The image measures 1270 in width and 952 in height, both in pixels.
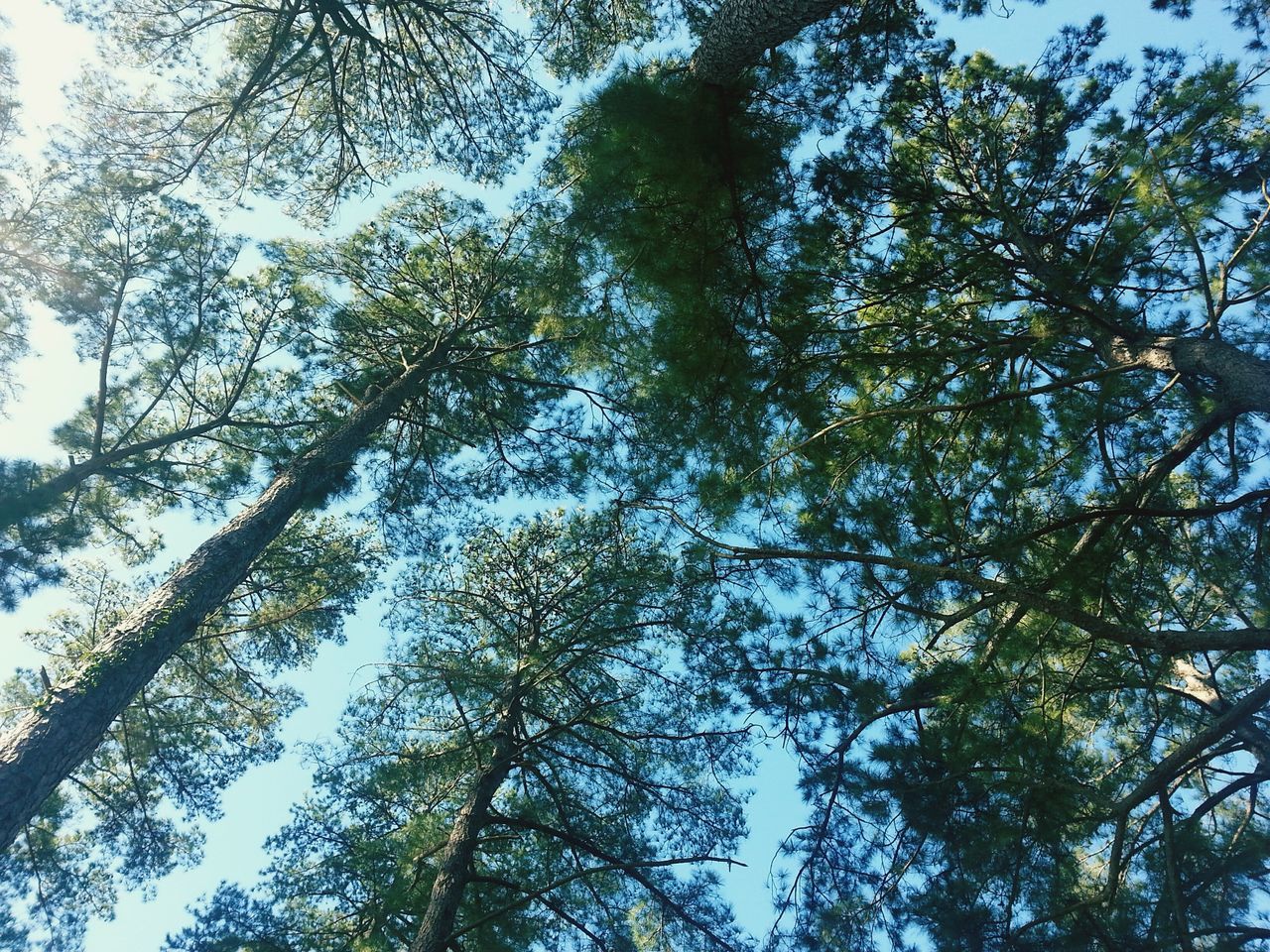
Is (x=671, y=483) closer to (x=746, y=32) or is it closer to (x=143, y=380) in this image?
(x=746, y=32)

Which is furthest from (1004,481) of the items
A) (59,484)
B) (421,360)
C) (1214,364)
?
(59,484)

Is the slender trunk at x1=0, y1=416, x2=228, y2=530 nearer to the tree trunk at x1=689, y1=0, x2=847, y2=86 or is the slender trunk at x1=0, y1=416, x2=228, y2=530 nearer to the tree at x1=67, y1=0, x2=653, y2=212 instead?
the tree at x1=67, y1=0, x2=653, y2=212

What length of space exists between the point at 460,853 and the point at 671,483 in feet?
10.5

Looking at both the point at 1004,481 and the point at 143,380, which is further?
the point at 143,380

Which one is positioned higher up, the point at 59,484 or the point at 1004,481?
the point at 1004,481

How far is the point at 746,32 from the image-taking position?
14.7 feet

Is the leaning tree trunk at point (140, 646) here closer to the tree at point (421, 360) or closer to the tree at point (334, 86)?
the tree at point (421, 360)

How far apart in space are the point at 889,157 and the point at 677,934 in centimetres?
641

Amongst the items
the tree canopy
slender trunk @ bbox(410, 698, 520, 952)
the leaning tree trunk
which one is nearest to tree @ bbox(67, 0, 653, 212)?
the tree canopy

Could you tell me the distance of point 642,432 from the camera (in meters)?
6.40

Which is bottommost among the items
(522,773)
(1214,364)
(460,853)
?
(460,853)

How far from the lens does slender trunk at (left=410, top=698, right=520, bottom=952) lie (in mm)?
4645

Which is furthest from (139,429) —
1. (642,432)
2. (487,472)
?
(642,432)

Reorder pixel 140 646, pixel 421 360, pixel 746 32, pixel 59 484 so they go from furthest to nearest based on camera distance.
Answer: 1. pixel 421 360
2. pixel 59 484
3. pixel 140 646
4. pixel 746 32
